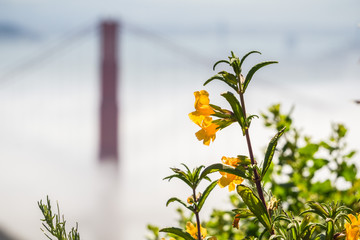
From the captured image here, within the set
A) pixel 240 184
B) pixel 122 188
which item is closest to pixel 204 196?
pixel 240 184

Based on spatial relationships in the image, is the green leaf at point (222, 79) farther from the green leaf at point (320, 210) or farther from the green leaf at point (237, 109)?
the green leaf at point (320, 210)

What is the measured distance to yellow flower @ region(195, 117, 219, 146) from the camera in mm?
434

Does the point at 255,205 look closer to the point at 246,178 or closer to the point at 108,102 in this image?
the point at 246,178

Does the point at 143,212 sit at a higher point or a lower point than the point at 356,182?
higher

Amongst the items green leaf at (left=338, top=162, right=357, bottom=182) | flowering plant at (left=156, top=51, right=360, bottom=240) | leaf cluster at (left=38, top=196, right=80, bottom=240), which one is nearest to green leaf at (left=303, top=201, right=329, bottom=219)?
flowering plant at (left=156, top=51, right=360, bottom=240)

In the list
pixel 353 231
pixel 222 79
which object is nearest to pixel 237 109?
pixel 222 79

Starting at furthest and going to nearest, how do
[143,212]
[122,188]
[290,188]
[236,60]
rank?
[143,212] < [122,188] < [290,188] < [236,60]

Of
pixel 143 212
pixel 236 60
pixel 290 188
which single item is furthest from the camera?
pixel 143 212

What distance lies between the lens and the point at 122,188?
922 centimetres

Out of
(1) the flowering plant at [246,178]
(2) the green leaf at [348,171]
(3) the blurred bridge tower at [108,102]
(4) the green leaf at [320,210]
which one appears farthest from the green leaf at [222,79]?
(3) the blurred bridge tower at [108,102]

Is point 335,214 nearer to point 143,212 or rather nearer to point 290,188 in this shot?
point 290,188

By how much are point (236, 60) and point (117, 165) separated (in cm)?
924

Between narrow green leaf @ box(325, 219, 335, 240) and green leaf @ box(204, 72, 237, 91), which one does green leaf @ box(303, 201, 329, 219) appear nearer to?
narrow green leaf @ box(325, 219, 335, 240)

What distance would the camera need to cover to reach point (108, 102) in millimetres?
9641
